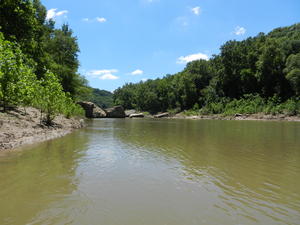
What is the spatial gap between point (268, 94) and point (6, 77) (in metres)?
69.0

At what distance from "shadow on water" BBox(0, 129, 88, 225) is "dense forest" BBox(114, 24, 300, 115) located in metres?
52.7

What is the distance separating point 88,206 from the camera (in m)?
4.50

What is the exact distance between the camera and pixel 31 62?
2108 centimetres

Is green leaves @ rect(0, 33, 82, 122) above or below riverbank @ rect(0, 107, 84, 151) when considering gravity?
above

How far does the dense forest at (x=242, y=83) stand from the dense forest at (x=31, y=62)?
45.8 m

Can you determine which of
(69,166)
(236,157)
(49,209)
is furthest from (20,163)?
(236,157)

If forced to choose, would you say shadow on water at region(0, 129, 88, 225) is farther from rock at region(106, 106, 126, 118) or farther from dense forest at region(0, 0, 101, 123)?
rock at region(106, 106, 126, 118)

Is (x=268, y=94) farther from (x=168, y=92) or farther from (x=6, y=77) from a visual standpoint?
(x=6, y=77)

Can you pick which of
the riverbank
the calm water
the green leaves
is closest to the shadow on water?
the calm water

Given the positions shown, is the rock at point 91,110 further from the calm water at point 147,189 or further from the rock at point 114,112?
the calm water at point 147,189

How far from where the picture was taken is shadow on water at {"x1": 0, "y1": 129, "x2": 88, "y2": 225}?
4.23 metres

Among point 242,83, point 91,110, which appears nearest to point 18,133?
point 91,110

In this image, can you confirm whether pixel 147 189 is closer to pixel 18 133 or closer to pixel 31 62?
pixel 18 133

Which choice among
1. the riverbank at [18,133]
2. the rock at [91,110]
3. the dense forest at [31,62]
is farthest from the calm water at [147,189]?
the rock at [91,110]
